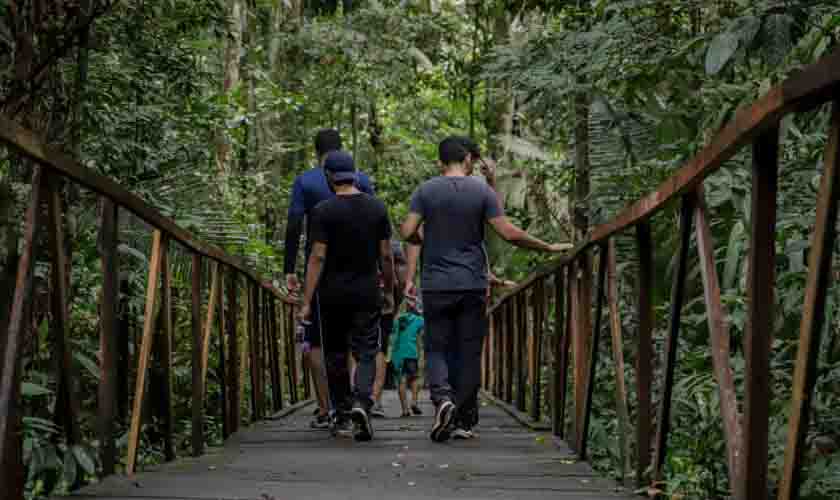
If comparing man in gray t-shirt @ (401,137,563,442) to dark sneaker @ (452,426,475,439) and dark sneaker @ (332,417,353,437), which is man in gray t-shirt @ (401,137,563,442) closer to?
dark sneaker @ (452,426,475,439)

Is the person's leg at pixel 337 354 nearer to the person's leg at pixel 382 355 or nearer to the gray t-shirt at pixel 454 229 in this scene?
the gray t-shirt at pixel 454 229

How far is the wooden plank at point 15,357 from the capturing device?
297cm

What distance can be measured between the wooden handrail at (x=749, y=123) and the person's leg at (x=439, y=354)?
2292mm

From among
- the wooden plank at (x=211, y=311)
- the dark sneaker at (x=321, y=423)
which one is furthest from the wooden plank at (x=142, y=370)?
the dark sneaker at (x=321, y=423)

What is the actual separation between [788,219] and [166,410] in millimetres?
2533

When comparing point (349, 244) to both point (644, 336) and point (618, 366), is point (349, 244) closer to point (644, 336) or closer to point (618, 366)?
point (618, 366)

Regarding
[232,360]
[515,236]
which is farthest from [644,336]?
[232,360]

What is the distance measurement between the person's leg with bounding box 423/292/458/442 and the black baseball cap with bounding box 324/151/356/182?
0.78 m

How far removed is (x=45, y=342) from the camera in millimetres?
5207

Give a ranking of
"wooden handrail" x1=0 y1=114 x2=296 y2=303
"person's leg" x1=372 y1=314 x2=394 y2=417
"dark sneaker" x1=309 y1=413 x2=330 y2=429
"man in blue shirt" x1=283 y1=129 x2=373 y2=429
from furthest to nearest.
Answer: "person's leg" x1=372 y1=314 x2=394 y2=417 < "dark sneaker" x1=309 y1=413 x2=330 y2=429 < "man in blue shirt" x1=283 y1=129 x2=373 y2=429 < "wooden handrail" x1=0 y1=114 x2=296 y2=303

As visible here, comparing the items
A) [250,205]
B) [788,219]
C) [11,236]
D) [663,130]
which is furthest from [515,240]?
[250,205]

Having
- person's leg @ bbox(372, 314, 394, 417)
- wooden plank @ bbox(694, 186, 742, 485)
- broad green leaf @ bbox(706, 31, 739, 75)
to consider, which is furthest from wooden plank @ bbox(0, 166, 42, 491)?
person's leg @ bbox(372, 314, 394, 417)

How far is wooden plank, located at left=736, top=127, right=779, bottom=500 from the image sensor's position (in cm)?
259

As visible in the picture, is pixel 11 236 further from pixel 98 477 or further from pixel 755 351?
pixel 755 351
